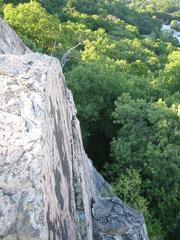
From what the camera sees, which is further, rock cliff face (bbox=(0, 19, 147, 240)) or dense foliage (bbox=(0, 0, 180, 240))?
dense foliage (bbox=(0, 0, 180, 240))

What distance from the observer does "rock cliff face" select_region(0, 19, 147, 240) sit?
230 inches

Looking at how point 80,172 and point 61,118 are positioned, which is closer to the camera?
point 61,118

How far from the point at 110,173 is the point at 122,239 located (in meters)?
10.2

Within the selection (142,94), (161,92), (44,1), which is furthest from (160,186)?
(44,1)

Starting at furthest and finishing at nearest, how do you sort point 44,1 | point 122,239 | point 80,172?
point 44,1 → point 122,239 → point 80,172

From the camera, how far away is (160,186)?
19797 millimetres

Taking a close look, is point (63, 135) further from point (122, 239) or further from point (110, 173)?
point (110, 173)

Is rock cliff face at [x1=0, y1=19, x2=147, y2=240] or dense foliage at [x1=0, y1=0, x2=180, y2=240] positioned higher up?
rock cliff face at [x1=0, y1=19, x2=147, y2=240]

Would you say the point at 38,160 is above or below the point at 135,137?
above

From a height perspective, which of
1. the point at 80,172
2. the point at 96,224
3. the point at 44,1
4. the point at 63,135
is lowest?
the point at 44,1

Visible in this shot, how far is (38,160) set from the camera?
6.22 m

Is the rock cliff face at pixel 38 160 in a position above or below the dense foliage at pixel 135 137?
above

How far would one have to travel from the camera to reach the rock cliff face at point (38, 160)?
584 cm

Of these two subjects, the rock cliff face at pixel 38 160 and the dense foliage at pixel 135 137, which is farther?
the dense foliage at pixel 135 137
